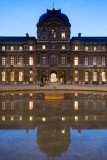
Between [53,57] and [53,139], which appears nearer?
[53,139]

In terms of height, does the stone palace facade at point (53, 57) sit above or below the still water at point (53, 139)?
above

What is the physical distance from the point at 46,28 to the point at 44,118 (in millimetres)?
40492

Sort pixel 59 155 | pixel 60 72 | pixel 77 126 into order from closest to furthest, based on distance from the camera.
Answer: pixel 59 155 < pixel 77 126 < pixel 60 72

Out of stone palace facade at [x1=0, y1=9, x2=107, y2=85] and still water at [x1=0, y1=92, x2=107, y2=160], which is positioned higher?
stone palace facade at [x1=0, y1=9, x2=107, y2=85]

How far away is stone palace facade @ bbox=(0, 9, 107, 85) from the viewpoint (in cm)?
4334

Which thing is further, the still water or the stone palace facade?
the stone palace facade

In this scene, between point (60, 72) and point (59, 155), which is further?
point (60, 72)

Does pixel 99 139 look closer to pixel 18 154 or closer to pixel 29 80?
pixel 18 154

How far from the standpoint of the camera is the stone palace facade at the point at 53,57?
142 ft

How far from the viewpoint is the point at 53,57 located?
43750 mm

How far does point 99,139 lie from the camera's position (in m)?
5.23

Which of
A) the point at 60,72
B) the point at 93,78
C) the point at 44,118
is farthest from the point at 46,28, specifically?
the point at 44,118

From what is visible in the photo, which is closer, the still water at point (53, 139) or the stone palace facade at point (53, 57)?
the still water at point (53, 139)

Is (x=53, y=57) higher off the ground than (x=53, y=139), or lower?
higher
